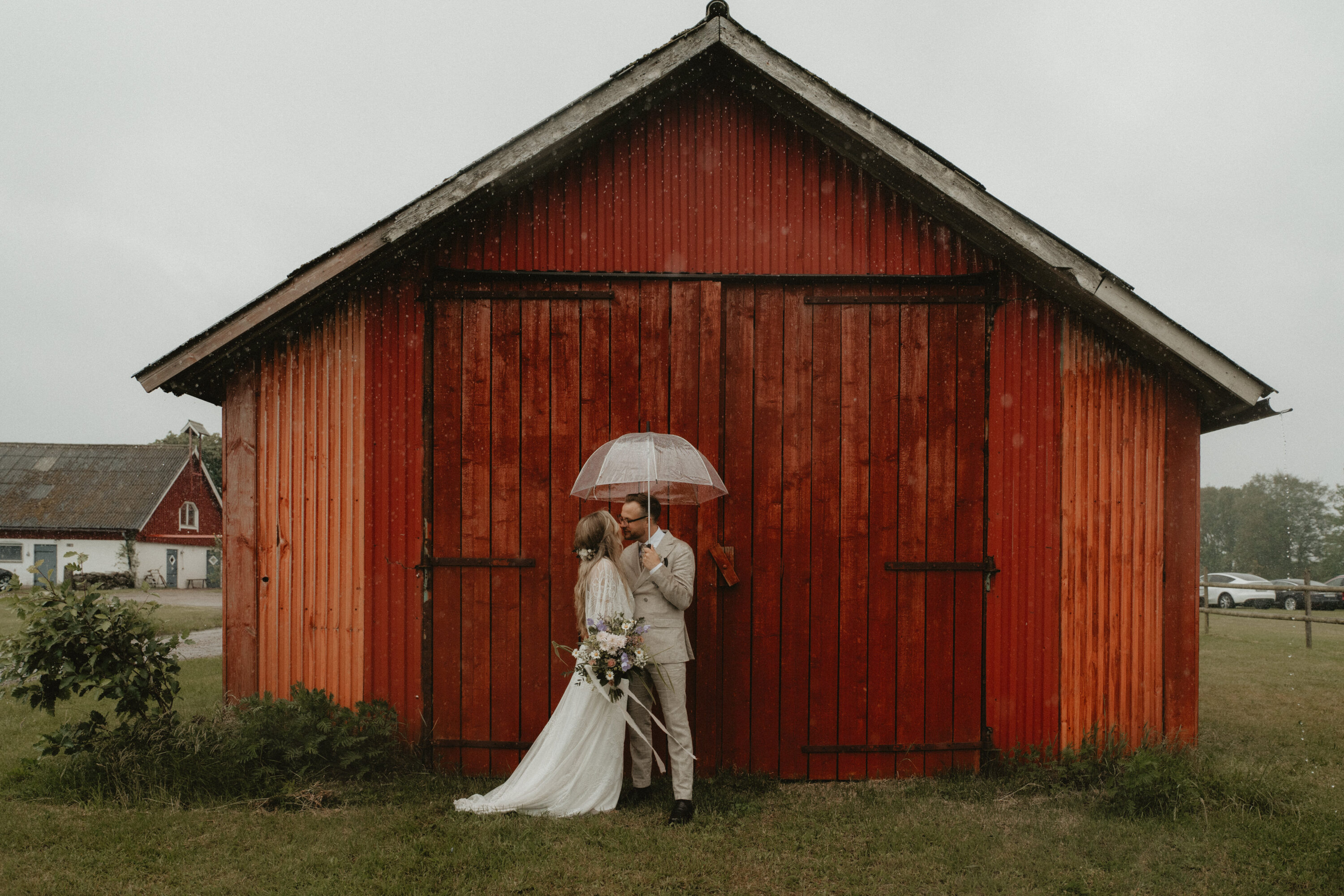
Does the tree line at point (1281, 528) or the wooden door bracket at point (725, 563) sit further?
the tree line at point (1281, 528)

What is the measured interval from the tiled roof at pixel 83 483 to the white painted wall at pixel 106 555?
0.61 meters

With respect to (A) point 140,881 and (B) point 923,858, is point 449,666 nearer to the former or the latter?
(A) point 140,881

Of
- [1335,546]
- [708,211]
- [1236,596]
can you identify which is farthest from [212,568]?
[1335,546]

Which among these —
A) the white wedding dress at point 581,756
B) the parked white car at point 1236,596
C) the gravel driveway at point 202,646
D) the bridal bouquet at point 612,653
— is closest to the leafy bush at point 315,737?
the white wedding dress at point 581,756

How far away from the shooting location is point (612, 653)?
481 centimetres

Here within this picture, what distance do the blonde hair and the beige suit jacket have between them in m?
0.15

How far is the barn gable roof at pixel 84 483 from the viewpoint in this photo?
105ft

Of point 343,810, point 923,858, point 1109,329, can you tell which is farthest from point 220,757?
point 1109,329

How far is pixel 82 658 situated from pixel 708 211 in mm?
5406

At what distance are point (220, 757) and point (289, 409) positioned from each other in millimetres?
2492

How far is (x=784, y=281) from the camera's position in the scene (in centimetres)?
611

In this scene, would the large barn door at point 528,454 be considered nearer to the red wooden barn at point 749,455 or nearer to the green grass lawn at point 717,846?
the red wooden barn at point 749,455

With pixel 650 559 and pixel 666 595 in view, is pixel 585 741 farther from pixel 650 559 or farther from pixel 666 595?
pixel 650 559

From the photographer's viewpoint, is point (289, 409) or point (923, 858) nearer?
point (923, 858)
